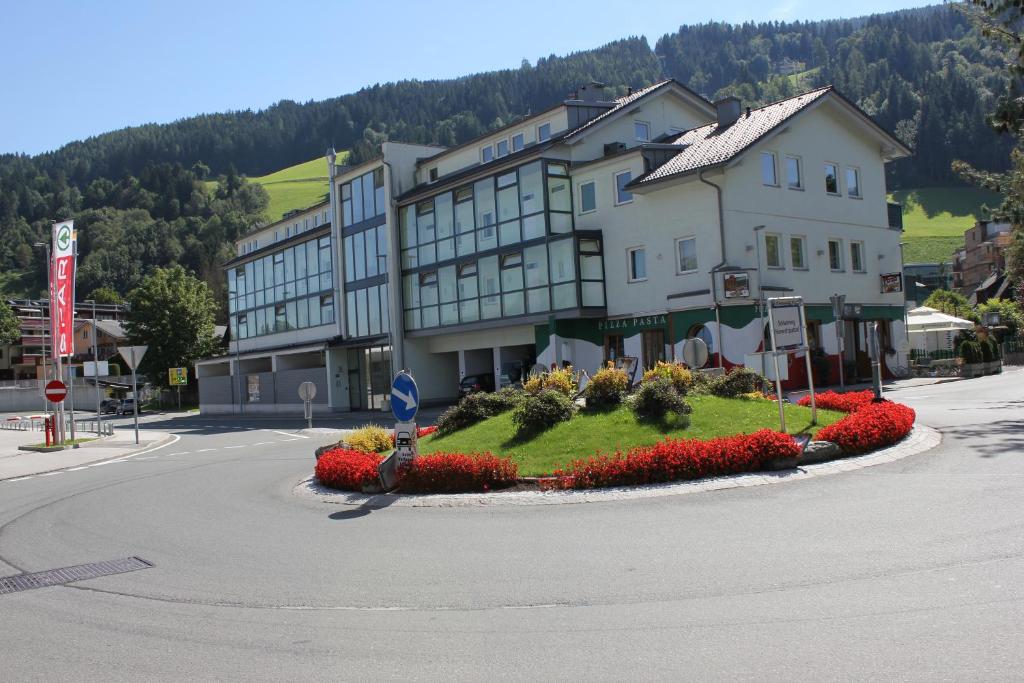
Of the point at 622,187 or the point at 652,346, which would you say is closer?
the point at 652,346

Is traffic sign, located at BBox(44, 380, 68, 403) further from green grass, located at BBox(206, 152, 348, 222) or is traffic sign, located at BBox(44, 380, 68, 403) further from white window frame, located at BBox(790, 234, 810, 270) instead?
green grass, located at BBox(206, 152, 348, 222)


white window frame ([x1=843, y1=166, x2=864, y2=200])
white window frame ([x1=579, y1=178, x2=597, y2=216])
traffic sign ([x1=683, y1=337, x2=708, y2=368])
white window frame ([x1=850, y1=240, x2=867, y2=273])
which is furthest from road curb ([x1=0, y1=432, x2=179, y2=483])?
white window frame ([x1=843, y1=166, x2=864, y2=200])

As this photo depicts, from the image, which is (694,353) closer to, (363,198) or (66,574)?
(66,574)

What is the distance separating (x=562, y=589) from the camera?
23.7 ft

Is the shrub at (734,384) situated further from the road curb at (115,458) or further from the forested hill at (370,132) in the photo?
the forested hill at (370,132)

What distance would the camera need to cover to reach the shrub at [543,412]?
15250 mm

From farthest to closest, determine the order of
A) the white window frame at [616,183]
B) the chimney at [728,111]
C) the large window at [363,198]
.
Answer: the large window at [363,198], the chimney at [728,111], the white window frame at [616,183]

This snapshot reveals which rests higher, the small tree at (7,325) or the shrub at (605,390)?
the small tree at (7,325)

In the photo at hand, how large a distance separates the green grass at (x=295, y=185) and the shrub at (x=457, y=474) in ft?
451

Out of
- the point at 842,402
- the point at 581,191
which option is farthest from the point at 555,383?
the point at 581,191

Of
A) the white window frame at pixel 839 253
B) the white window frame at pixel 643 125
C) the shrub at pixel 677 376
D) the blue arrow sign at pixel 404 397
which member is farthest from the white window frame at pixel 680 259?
the blue arrow sign at pixel 404 397

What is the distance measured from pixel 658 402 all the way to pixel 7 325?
10154 centimetres

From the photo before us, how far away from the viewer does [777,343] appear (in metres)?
14.7

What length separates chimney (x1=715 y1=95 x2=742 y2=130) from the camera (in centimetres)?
3625
